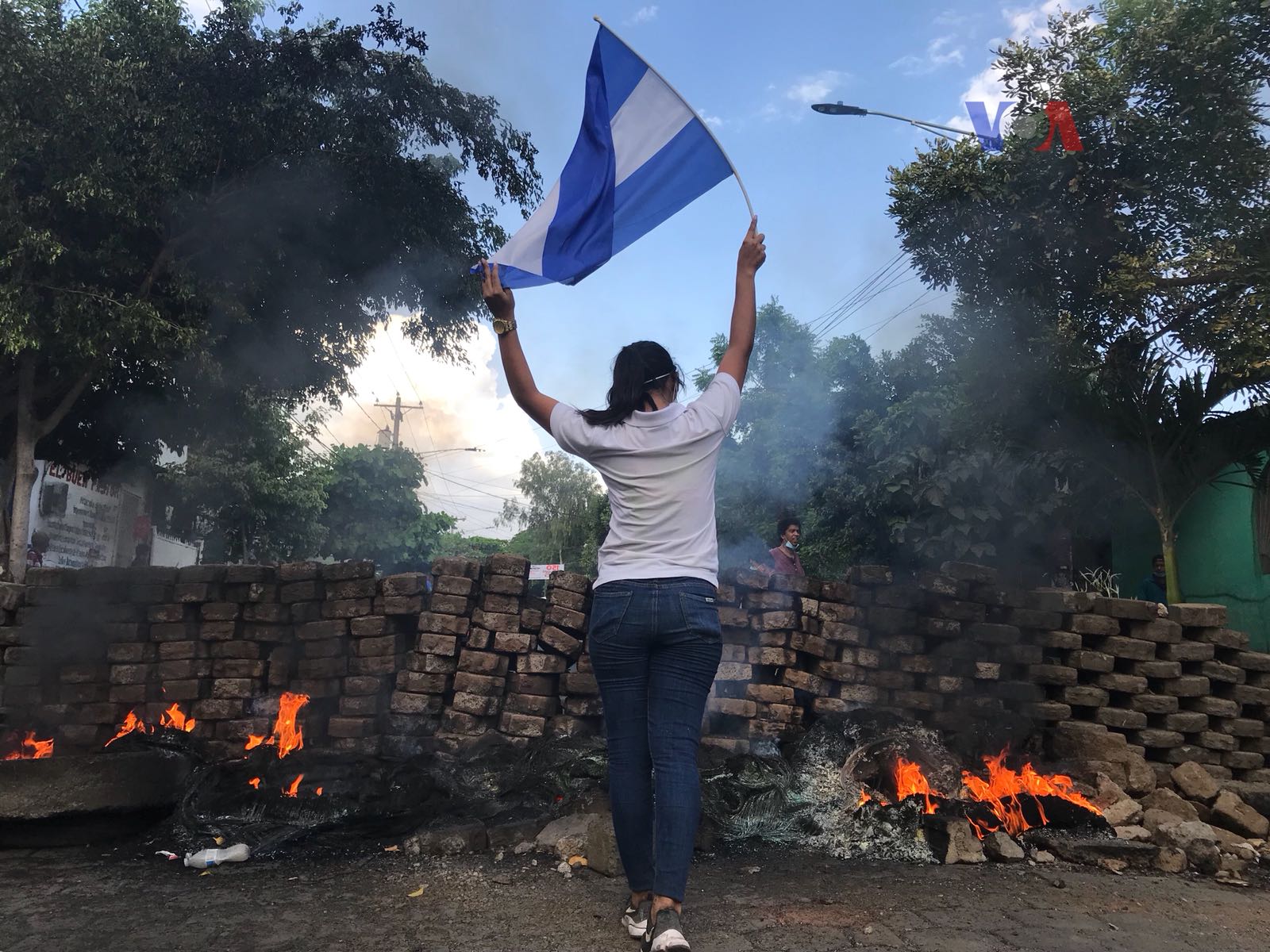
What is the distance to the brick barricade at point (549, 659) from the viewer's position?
5168 mm

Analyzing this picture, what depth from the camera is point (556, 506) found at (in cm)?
5866

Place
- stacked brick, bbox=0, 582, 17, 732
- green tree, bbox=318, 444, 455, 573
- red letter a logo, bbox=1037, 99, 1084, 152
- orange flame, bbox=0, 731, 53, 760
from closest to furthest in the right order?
orange flame, bbox=0, 731, 53, 760
stacked brick, bbox=0, 582, 17, 732
red letter a logo, bbox=1037, 99, 1084, 152
green tree, bbox=318, 444, 455, 573

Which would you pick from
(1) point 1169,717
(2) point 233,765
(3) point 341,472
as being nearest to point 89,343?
(2) point 233,765

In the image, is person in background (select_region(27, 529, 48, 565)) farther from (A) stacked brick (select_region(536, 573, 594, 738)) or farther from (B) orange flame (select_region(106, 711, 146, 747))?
(A) stacked brick (select_region(536, 573, 594, 738))

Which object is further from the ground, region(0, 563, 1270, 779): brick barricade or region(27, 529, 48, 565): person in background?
region(27, 529, 48, 565): person in background

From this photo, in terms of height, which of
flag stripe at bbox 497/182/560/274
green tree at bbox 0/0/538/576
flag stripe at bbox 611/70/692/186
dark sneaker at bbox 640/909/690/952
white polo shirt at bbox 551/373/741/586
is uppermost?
green tree at bbox 0/0/538/576

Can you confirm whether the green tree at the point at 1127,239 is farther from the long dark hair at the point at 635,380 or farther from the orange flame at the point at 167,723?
the orange flame at the point at 167,723

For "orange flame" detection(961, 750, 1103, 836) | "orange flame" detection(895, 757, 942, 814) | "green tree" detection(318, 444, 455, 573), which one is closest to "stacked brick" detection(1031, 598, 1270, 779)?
"orange flame" detection(961, 750, 1103, 836)

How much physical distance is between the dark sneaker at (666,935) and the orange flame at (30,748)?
4.26 m

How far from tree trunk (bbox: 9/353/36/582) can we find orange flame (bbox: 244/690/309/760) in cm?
520

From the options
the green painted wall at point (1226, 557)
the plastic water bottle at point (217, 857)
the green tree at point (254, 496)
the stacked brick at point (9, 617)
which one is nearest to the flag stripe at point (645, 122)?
the plastic water bottle at point (217, 857)

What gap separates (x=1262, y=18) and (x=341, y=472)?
Result: 2972cm

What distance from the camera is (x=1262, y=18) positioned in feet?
21.6

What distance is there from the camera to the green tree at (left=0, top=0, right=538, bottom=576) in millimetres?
8070
